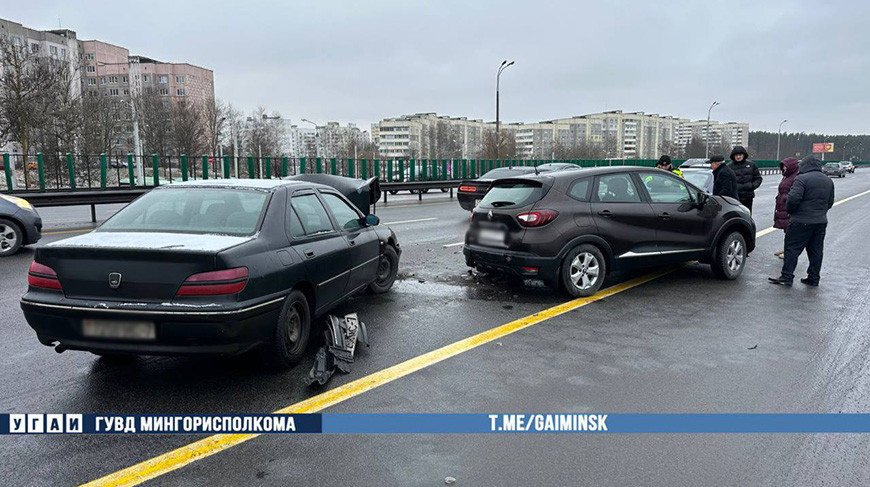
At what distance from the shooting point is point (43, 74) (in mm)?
33625

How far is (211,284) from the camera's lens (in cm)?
381

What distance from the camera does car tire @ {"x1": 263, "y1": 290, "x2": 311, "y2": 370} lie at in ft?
14.0

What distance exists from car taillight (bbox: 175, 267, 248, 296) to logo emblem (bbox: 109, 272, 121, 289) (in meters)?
0.39

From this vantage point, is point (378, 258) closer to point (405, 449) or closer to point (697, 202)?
point (405, 449)

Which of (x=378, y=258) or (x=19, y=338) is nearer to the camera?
(x=19, y=338)

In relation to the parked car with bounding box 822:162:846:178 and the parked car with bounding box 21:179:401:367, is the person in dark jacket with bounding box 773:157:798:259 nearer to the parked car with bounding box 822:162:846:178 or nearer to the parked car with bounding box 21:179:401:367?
the parked car with bounding box 21:179:401:367

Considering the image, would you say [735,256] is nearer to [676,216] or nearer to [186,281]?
[676,216]

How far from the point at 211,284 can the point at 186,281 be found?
0.53ft

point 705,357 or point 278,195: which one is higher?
point 278,195

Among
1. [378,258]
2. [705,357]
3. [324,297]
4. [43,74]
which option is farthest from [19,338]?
[43,74]

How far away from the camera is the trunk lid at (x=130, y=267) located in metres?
3.76

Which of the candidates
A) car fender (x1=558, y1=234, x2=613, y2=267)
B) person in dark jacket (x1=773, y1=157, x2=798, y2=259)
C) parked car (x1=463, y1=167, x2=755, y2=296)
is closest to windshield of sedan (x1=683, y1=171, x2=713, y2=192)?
person in dark jacket (x1=773, y1=157, x2=798, y2=259)

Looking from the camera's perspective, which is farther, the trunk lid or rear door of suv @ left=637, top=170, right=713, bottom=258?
rear door of suv @ left=637, top=170, right=713, bottom=258

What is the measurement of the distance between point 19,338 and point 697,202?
25.9 ft
